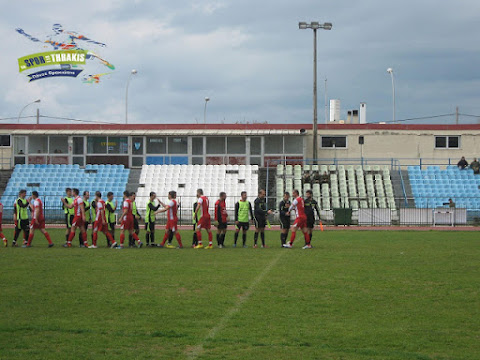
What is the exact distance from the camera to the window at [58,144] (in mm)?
50219

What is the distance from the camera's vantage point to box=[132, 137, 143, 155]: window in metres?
49.9

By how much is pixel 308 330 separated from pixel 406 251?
40.0 feet

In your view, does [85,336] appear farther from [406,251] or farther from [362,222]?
[362,222]

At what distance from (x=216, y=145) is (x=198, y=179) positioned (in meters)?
5.85

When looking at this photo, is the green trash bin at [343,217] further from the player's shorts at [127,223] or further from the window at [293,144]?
the player's shorts at [127,223]

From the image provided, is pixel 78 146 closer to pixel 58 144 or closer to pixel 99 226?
pixel 58 144

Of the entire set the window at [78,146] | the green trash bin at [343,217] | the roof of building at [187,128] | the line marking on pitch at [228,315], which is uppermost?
the roof of building at [187,128]

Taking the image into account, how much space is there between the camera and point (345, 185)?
144 ft

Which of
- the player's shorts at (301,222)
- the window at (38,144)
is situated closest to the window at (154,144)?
the window at (38,144)

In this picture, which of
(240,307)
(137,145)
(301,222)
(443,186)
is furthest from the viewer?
(137,145)

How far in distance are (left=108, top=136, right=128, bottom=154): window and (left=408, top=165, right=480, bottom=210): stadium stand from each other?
784 inches

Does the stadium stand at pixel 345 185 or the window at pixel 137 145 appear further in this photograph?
the window at pixel 137 145

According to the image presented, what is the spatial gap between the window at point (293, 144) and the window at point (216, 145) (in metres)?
4.46

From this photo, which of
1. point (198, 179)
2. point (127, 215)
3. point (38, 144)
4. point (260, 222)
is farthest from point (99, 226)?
point (38, 144)
